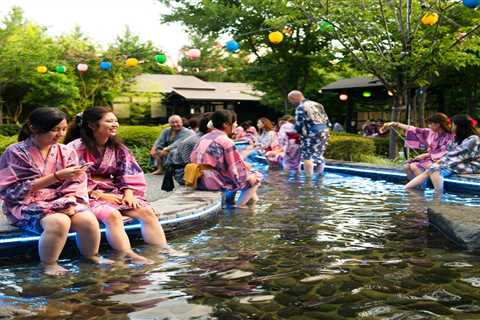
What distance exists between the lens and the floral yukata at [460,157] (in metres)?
8.16

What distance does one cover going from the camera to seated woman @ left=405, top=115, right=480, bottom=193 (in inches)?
321

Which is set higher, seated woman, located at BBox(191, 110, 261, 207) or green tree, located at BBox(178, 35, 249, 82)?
green tree, located at BBox(178, 35, 249, 82)

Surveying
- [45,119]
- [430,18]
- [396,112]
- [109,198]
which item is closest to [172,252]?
[109,198]

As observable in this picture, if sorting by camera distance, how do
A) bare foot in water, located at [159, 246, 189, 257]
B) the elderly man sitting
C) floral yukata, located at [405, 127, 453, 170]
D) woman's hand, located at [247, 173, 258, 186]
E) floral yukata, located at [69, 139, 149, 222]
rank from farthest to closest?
the elderly man sitting
floral yukata, located at [405, 127, 453, 170]
woman's hand, located at [247, 173, 258, 186]
floral yukata, located at [69, 139, 149, 222]
bare foot in water, located at [159, 246, 189, 257]

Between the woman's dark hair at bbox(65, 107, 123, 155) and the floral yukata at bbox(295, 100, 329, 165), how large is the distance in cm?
636

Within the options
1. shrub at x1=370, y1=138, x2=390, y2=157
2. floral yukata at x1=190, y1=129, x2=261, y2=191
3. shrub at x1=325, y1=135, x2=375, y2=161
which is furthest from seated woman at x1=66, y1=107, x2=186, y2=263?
shrub at x1=370, y1=138, x2=390, y2=157

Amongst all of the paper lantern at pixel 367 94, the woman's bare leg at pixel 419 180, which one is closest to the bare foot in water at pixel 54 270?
the woman's bare leg at pixel 419 180

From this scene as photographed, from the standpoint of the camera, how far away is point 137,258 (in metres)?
4.20

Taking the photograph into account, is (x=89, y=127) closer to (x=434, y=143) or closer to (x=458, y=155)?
(x=458, y=155)

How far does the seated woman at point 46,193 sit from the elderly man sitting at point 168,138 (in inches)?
205

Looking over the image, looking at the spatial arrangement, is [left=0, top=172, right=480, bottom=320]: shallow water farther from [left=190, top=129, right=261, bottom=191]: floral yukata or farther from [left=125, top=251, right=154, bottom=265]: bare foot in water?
[left=190, top=129, right=261, bottom=191]: floral yukata

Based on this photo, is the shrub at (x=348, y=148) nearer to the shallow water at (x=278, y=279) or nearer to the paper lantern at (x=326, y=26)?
the paper lantern at (x=326, y=26)

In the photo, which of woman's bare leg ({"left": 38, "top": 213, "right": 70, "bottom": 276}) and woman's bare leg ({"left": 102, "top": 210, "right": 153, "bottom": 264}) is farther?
woman's bare leg ({"left": 102, "top": 210, "right": 153, "bottom": 264})

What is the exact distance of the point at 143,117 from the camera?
31547 millimetres
